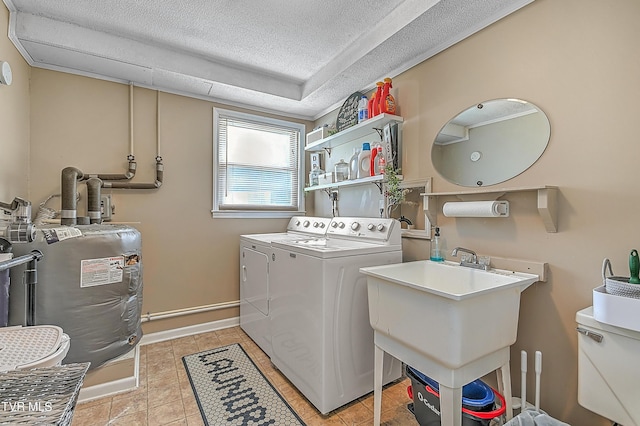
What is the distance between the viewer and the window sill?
295cm

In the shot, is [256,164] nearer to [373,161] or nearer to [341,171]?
[341,171]

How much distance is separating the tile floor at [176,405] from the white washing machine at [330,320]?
6 centimetres

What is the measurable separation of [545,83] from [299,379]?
2.23 meters

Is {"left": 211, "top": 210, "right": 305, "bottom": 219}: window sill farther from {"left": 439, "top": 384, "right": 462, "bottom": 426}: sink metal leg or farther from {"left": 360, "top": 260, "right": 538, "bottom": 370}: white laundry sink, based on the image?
{"left": 439, "top": 384, "right": 462, "bottom": 426}: sink metal leg

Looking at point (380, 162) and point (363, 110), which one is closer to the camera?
point (380, 162)

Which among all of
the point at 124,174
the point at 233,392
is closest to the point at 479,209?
the point at 233,392

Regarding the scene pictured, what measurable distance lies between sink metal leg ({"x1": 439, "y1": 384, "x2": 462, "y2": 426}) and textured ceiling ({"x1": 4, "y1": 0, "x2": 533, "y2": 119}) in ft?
6.36

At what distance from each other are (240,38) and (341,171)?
4.49ft

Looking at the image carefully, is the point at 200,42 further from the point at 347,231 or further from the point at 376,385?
the point at 376,385

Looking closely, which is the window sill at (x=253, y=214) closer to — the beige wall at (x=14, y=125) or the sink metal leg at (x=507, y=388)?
the beige wall at (x=14, y=125)

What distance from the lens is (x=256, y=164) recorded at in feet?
10.4

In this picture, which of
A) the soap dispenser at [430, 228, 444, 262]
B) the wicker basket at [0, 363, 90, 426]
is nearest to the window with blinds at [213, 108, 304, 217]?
the soap dispenser at [430, 228, 444, 262]

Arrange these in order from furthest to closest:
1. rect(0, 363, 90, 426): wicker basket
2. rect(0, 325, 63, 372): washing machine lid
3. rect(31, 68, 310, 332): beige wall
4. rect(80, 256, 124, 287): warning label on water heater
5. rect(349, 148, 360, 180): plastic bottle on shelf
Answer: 1. rect(349, 148, 360, 180): plastic bottle on shelf
2. rect(31, 68, 310, 332): beige wall
3. rect(80, 256, 124, 287): warning label on water heater
4. rect(0, 325, 63, 372): washing machine lid
5. rect(0, 363, 90, 426): wicker basket

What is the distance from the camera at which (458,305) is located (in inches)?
44.6
